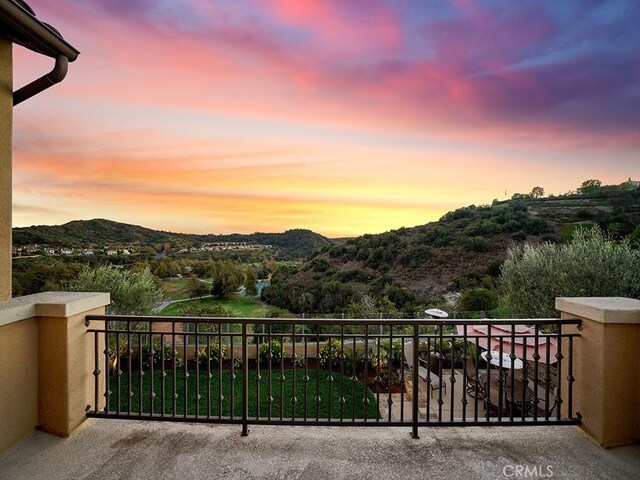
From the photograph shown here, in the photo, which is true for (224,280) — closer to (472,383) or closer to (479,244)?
(472,383)

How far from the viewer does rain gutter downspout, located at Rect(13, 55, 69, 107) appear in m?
3.27

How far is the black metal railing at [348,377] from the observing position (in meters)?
2.85

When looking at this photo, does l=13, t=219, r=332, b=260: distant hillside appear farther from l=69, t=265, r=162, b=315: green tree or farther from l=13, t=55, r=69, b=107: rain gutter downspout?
l=13, t=55, r=69, b=107: rain gutter downspout

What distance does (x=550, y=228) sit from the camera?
2770 centimetres

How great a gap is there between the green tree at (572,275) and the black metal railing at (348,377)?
8.27 ft

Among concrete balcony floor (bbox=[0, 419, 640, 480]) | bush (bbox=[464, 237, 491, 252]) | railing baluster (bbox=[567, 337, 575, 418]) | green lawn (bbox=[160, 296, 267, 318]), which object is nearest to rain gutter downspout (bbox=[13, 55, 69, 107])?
concrete balcony floor (bbox=[0, 419, 640, 480])

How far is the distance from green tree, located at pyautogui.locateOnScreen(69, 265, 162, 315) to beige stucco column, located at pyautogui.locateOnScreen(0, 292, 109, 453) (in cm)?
1078

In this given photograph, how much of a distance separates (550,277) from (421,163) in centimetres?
613

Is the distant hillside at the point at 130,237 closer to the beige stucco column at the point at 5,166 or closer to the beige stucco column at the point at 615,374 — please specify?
the beige stucco column at the point at 5,166

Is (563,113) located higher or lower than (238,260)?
higher

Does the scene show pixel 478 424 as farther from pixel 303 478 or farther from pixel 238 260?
pixel 238 260

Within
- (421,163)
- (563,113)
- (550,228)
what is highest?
(563,113)

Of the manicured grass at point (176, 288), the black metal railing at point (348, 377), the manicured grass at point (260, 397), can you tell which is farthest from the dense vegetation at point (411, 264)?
the manicured grass at point (260, 397)

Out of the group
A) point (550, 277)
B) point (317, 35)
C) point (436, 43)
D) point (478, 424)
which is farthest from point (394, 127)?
point (478, 424)
